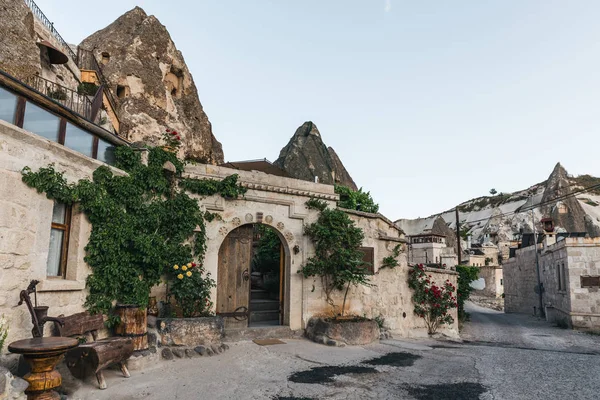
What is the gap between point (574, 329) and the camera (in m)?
14.9

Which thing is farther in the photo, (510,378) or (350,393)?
(510,378)

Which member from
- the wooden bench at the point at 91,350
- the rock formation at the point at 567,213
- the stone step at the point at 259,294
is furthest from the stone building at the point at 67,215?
the rock formation at the point at 567,213

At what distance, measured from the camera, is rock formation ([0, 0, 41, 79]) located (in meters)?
14.5

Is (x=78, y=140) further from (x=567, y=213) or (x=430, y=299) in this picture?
(x=567, y=213)

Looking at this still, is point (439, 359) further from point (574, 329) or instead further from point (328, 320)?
point (574, 329)

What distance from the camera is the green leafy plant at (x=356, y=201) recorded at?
Answer: 11.6 meters

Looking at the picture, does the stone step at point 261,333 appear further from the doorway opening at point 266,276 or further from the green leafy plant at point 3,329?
the green leafy plant at point 3,329

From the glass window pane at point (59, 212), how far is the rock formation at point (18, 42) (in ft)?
38.5

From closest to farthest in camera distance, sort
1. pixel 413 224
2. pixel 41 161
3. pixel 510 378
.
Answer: pixel 41 161 → pixel 510 378 → pixel 413 224

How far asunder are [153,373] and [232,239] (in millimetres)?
3567

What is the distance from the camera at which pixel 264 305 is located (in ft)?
32.5

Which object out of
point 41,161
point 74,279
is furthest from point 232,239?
point 41,161

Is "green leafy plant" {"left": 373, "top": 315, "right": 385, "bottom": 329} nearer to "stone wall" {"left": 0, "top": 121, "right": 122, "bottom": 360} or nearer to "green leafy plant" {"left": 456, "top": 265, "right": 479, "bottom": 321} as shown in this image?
"green leafy plant" {"left": 456, "top": 265, "right": 479, "bottom": 321}

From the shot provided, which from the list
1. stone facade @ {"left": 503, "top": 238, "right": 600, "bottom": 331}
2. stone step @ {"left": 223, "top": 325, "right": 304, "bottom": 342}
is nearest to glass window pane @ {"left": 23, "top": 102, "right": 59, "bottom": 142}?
stone step @ {"left": 223, "top": 325, "right": 304, "bottom": 342}
